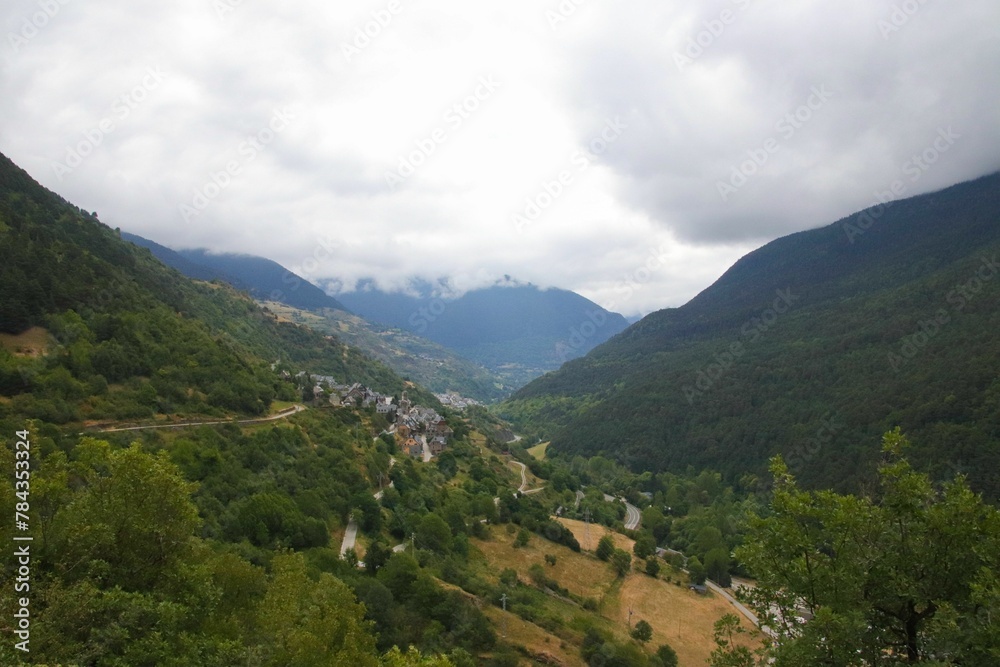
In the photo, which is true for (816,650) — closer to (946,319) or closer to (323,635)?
(323,635)

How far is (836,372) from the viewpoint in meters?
110

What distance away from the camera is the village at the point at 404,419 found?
66.4 m

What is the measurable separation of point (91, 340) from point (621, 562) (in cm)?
4908

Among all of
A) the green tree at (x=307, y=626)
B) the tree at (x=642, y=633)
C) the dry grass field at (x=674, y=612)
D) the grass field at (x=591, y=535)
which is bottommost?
the dry grass field at (x=674, y=612)

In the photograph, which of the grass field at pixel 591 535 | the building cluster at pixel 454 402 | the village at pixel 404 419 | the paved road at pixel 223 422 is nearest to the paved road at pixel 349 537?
the paved road at pixel 223 422

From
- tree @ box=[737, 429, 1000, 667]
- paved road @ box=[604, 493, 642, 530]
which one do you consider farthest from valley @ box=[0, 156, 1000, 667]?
paved road @ box=[604, 493, 642, 530]

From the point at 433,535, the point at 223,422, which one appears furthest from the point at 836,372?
the point at 223,422

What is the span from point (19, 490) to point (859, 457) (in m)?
96.0

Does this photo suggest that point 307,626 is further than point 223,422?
No

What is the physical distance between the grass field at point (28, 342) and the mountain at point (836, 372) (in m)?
92.1

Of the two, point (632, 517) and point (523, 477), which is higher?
point (523, 477)

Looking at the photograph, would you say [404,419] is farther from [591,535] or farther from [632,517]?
[632,517]

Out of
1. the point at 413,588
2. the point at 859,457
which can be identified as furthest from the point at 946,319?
the point at 413,588

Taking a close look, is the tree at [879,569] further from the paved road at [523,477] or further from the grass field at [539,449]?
the grass field at [539,449]
